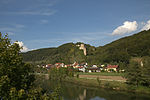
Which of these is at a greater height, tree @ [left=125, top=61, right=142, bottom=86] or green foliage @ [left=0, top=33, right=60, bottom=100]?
green foliage @ [left=0, top=33, right=60, bottom=100]

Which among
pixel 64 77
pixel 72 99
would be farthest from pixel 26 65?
pixel 64 77

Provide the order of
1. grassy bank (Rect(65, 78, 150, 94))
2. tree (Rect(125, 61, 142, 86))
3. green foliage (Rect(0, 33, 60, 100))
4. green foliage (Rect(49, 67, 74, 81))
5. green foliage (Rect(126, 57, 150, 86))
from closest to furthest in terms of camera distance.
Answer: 1. green foliage (Rect(0, 33, 60, 100))
2. grassy bank (Rect(65, 78, 150, 94))
3. green foliage (Rect(126, 57, 150, 86))
4. tree (Rect(125, 61, 142, 86))
5. green foliage (Rect(49, 67, 74, 81))

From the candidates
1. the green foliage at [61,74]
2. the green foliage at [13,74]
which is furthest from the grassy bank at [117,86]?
the green foliage at [13,74]

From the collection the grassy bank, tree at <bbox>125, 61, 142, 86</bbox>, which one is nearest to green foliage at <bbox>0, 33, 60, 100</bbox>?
the grassy bank

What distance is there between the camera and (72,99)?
3809cm

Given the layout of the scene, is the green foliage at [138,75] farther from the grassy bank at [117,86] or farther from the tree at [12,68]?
the tree at [12,68]

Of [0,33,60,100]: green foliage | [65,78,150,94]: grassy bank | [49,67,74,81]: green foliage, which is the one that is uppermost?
[0,33,60,100]: green foliage

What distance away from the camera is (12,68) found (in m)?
9.23

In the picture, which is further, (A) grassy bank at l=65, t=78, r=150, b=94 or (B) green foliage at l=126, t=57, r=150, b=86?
(B) green foliage at l=126, t=57, r=150, b=86

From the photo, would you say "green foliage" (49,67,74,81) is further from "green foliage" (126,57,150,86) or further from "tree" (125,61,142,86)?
"green foliage" (126,57,150,86)

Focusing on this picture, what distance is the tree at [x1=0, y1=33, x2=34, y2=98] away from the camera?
895 cm

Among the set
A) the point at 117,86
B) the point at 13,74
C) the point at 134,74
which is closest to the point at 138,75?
the point at 134,74

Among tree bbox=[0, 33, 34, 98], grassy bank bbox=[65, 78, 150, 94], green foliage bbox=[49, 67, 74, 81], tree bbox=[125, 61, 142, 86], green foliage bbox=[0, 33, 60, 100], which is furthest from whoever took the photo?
green foliage bbox=[49, 67, 74, 81]

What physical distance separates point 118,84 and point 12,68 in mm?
43525
